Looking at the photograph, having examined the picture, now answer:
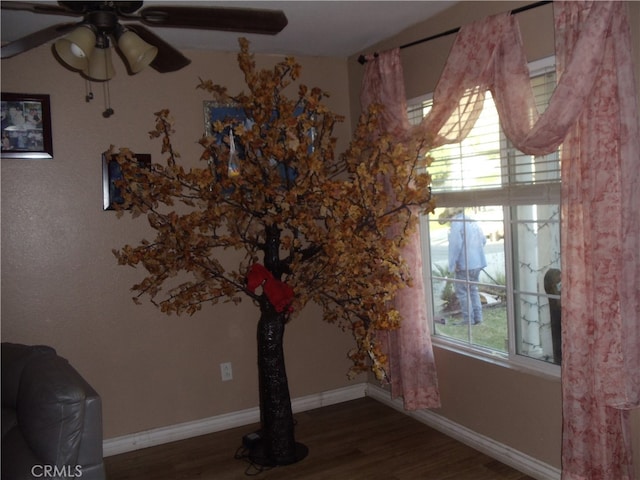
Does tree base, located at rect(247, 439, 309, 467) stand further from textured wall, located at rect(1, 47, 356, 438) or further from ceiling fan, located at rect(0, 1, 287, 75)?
ceiling fan, located at rect(0, 1, 287, 75)

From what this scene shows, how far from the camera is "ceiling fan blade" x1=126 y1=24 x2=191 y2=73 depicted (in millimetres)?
2049

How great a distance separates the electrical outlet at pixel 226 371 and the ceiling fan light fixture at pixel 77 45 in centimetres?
220

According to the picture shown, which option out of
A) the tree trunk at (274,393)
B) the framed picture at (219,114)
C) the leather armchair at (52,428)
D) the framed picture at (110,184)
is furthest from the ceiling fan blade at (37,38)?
the tree trunk at (274,393)

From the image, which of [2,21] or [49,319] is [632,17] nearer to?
[2,21]

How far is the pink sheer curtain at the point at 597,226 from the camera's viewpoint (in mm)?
2223

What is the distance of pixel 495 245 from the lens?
306 cm

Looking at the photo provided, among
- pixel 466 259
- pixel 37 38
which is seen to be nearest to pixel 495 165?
pixel 466 259

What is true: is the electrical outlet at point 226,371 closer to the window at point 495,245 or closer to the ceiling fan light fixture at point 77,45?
the window at point 495,245

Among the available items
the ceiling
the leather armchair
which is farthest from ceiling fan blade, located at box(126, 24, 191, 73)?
the leather armchair

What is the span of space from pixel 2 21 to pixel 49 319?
159cm

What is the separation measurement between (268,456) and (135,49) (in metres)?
2.22

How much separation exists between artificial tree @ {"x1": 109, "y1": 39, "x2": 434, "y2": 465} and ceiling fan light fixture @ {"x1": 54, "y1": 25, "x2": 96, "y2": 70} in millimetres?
646

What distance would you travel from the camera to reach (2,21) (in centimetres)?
284

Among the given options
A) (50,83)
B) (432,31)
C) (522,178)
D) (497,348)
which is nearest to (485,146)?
(522,178)
